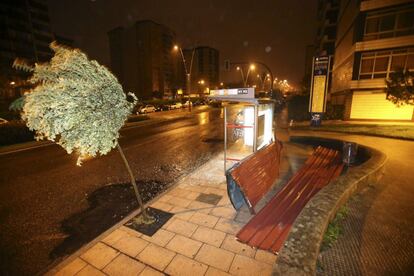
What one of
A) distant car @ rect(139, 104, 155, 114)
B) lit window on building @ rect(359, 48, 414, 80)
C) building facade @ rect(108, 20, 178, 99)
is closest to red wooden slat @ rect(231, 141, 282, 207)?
lit window on building @ rect(359, 48, 414, 80)

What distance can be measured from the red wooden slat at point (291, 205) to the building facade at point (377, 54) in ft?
60.3

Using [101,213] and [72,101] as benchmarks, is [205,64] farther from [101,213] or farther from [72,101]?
[72,101]

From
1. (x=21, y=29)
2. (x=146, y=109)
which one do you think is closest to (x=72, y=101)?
(x=146, y=109)

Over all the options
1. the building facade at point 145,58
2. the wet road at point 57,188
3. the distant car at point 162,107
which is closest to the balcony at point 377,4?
the wet road at point 57,188

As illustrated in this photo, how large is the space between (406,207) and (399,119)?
19.8 m

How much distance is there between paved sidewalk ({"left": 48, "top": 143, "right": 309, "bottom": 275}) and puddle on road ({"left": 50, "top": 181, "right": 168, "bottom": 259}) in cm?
50

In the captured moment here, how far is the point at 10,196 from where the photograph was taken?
6059mm

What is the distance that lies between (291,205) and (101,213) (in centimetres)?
430

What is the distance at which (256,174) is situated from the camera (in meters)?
4.66

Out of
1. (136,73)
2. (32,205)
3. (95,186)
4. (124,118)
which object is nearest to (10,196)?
(32,205)

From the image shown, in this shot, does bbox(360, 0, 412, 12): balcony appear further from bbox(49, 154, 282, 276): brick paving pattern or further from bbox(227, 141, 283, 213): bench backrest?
bbox(49, 154, 282, 276): brick paving pattern

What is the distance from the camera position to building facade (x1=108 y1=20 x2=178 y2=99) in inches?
3538

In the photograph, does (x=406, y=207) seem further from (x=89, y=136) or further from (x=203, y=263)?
(x=89, y=136)

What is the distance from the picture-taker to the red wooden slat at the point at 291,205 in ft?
11.1
